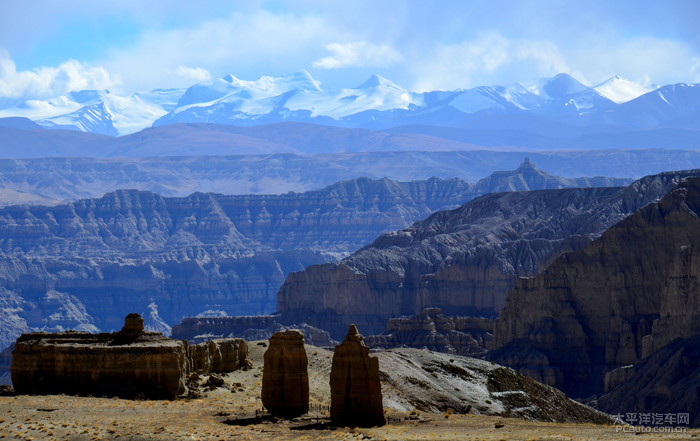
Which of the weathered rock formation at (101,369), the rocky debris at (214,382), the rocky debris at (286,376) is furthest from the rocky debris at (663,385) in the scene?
the weathered rock formation at (101,369)

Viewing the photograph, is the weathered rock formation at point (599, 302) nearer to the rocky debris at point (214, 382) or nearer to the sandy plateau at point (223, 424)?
the rocky debris at point (214, 382)

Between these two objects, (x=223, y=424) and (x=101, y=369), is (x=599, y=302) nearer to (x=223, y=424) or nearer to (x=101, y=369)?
(x=101, y=369)

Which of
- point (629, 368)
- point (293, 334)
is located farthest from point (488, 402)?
point (629, 368)

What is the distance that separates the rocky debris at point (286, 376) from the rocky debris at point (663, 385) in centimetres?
6796

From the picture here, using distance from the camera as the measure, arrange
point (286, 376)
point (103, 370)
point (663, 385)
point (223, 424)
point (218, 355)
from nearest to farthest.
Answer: point (223, 424), point (286, 376), point (103, 370), point (218, 355), point (663, 385)

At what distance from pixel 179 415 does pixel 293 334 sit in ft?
21.2

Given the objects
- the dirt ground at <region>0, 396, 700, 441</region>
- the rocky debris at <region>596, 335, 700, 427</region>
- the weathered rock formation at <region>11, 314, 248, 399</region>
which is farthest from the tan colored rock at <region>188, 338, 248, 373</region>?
the rocky debris at <region>596, 335, 700, 427</region>

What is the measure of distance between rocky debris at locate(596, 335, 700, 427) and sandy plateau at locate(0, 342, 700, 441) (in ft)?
212

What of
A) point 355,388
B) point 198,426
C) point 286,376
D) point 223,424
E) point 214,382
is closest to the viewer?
point 198,426

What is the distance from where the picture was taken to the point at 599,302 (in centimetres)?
18750

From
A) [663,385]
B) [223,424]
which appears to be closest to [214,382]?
[223,424]

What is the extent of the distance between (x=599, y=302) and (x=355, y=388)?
124 m

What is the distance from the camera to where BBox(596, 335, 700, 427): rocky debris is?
138062mm

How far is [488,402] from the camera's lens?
281ft
